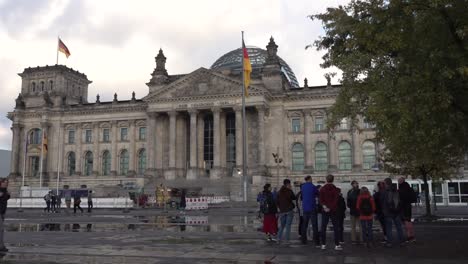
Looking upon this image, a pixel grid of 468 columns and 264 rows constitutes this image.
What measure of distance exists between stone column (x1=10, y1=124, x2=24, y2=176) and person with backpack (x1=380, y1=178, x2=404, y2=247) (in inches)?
2898

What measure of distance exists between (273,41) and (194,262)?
59036mm

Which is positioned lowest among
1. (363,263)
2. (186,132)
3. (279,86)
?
(363,263)

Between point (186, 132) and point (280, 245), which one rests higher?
point (186, 132)

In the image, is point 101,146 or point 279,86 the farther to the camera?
point 101,146

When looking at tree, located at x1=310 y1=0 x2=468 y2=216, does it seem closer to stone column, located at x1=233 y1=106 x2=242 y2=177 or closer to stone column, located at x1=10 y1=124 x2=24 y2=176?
stone column, located at x1=233 y1=106 x2=242 y2=177

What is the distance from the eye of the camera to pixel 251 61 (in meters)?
81.8

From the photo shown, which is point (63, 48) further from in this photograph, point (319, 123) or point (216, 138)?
point (319, 123)

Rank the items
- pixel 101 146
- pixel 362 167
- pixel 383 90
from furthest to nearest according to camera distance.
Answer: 1. pixel 101 146
2. pixel 362 167
3. pixel 383 90

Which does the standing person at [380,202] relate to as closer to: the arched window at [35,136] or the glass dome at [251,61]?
the glass dome at [251,61]

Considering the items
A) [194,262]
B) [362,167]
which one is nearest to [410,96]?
[194,262]

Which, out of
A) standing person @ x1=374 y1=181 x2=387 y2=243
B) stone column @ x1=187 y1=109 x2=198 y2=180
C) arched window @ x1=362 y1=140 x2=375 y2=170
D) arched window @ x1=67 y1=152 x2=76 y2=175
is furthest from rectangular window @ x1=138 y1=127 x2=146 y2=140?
standing person @ x1=374 y1=181 x2=387 y2=243

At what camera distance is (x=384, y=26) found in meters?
15.1

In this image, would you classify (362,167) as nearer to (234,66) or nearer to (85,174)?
(234,66)

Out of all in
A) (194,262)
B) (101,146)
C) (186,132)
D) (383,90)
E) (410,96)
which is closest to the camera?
(194,262)
